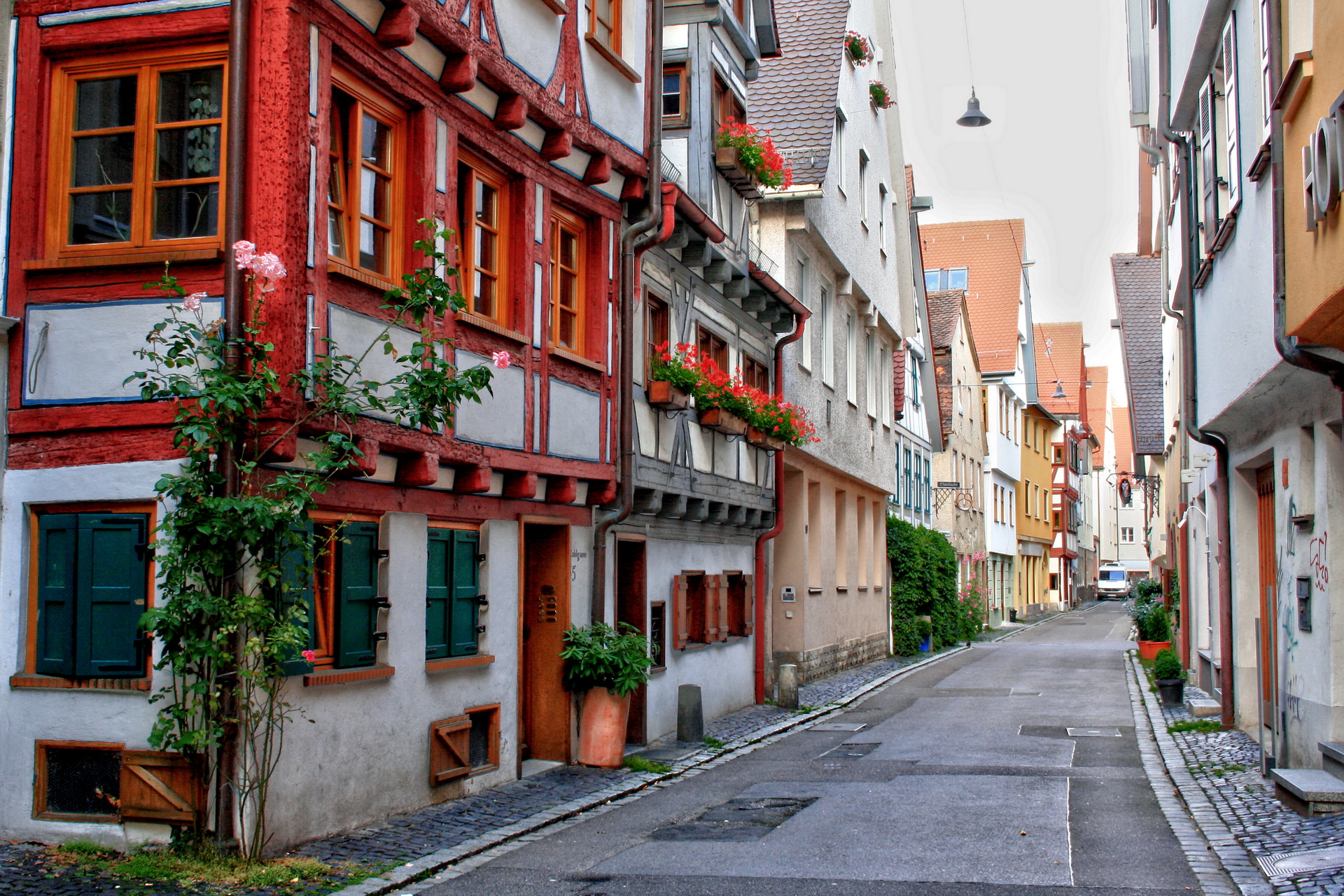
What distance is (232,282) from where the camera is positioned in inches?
319

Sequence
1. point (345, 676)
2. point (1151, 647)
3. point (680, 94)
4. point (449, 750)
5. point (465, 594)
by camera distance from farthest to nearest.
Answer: point (1151, 647)
point (680, 94)
point (465, 594)
point (449, 750)
point (345, 676)

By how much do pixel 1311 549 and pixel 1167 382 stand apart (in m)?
17.6

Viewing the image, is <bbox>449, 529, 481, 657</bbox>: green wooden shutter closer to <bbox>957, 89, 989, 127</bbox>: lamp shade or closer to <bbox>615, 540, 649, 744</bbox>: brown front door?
<bbox>615, 540, 649, 744</bbox>: brown front door

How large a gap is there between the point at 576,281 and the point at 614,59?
82.7 inches

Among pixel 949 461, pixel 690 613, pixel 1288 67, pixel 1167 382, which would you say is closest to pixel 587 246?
pixel 690 613

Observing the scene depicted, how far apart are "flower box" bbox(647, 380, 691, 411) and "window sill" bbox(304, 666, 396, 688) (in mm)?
5306

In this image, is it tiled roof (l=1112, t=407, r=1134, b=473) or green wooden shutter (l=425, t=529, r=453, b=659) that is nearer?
green wooden shutter (l=425, t=529, r=453, b=659)

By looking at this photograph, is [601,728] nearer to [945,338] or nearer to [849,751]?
[849,751]

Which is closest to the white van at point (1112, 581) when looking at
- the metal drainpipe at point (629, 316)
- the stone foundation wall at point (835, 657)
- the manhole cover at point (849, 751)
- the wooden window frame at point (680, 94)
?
the stone foundation wall at point (835, 657)

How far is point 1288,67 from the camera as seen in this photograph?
8844mm

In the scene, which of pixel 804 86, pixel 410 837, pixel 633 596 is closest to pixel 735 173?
pixel 804 86

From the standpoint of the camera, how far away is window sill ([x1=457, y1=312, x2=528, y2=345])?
10.4 metres

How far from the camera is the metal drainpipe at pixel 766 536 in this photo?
19172 mm

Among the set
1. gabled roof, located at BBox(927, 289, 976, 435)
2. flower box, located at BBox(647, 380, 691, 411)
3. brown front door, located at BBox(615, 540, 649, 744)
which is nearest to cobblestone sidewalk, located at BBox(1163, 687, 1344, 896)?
brown front door, located at BBox(615, 540, 649, 744)
